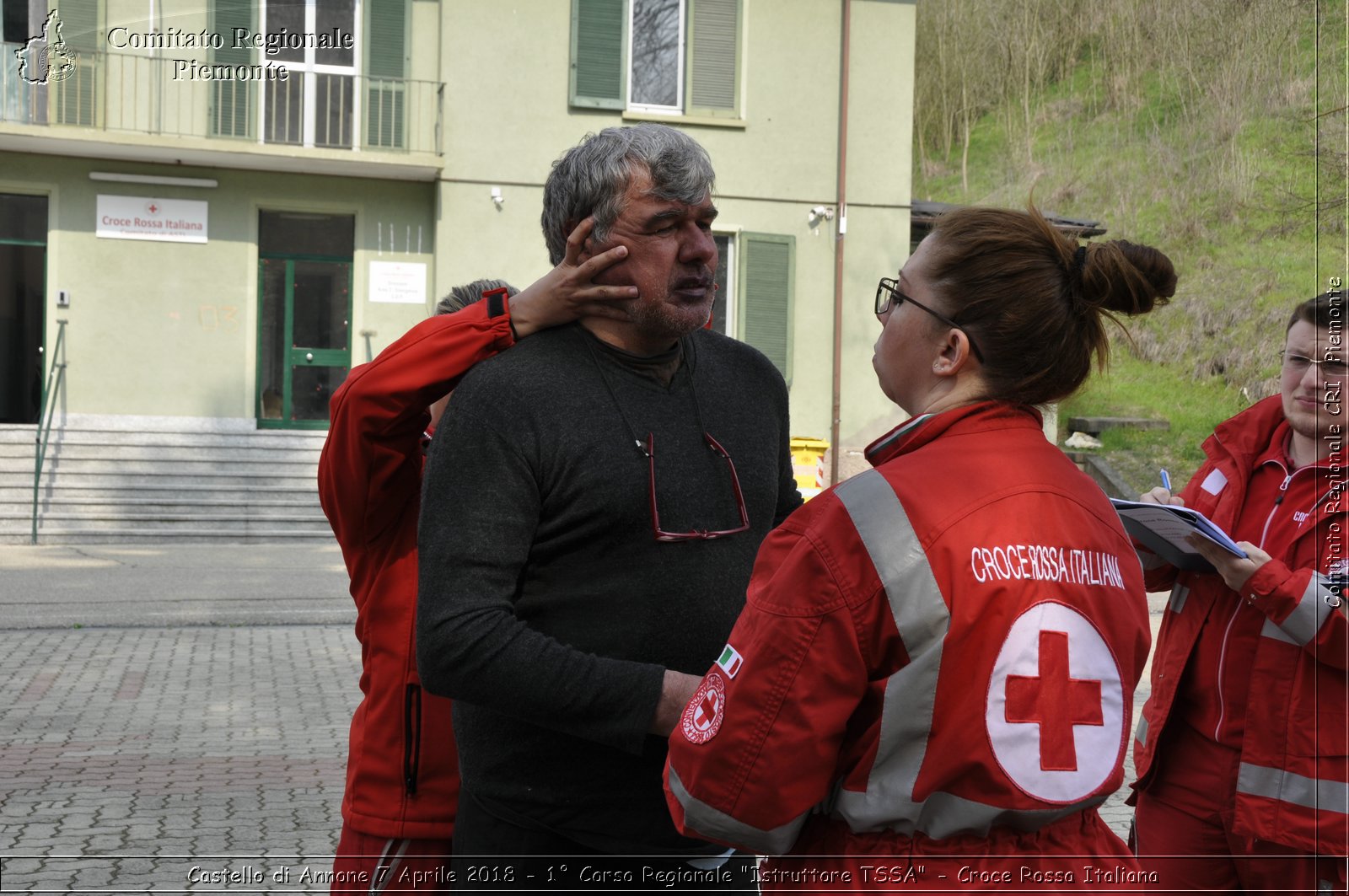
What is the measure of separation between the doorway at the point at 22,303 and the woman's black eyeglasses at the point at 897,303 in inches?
705

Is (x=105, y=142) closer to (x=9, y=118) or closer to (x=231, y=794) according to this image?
(x=9, y=118)

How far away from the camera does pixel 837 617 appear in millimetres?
1683

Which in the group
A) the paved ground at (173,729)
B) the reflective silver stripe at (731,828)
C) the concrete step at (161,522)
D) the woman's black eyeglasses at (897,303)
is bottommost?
the paved ground at (173,729)

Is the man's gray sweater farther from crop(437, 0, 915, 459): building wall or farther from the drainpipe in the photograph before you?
the drainpipe

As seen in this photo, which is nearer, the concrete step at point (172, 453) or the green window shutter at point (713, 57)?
the concrete step at point (172, 453)

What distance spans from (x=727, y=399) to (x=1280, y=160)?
89.1 feet

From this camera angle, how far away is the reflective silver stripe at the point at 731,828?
5.72 ft

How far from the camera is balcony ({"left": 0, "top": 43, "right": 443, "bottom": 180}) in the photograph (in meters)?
17.2

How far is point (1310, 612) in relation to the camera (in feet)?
9.47

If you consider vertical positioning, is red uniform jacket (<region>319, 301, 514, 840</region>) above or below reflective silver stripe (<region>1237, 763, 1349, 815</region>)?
above

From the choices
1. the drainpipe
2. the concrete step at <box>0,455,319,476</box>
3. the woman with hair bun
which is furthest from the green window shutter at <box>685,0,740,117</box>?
the woman with hair bun

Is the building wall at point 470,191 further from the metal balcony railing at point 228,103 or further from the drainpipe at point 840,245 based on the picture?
→ the metal balcony railing at point 228,103

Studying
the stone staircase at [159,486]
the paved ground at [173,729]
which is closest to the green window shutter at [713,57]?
the stone staircase at [159,486]

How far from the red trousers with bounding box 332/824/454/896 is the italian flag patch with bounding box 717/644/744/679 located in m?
1.09
